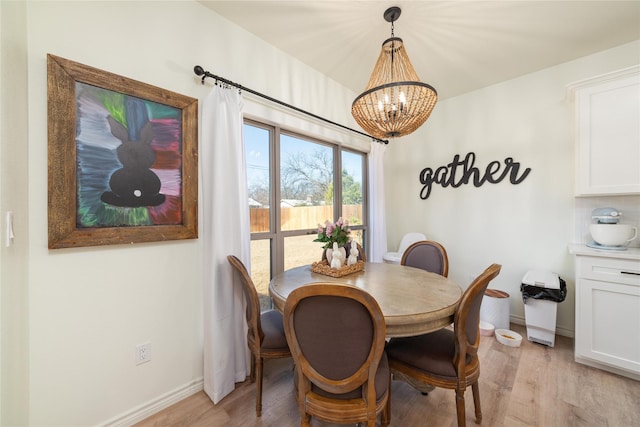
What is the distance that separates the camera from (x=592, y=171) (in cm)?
220

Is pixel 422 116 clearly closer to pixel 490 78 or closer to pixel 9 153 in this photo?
pixel 490 78

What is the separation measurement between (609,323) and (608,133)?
154 cm

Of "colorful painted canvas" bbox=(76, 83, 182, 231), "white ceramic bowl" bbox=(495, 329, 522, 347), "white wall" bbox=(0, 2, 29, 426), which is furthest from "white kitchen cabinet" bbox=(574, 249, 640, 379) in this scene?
"white wall" bbox=(0, 2, 29, 426)

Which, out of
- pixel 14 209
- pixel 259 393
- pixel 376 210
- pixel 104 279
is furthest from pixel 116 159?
pixel 376 210

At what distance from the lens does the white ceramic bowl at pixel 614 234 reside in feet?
6.77

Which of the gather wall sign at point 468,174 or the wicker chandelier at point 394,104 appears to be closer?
the wicker chandelier at point 394,104

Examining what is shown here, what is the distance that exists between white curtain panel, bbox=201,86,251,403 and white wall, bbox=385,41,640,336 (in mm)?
2708

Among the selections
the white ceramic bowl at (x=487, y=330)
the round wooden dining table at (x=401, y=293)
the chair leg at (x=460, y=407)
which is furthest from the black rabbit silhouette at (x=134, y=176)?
the white ceramic bowl at (x=487, y=330)

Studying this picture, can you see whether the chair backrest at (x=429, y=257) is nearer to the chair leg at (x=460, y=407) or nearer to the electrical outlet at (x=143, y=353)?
the chair leg at (x=460, y=407)

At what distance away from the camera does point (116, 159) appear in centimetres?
148

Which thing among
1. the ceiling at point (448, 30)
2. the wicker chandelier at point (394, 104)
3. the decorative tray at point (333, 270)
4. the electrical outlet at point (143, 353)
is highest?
the ceiling at point (448, 30)

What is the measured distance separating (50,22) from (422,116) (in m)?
2.18

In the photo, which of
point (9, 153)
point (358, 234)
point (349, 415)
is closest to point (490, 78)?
point (358, 234)

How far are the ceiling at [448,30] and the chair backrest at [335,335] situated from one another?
80.1 inches
